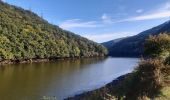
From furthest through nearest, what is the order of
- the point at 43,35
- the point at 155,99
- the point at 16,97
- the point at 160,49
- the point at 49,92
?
the point at 43,35 → the point at 49,92 → the point at 16,97 → the point at 160,49 → the point at 155,99

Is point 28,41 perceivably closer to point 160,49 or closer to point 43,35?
point 43,35

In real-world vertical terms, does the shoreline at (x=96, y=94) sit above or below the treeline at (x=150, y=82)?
below

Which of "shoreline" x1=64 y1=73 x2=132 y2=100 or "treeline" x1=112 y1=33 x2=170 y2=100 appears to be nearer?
"treeline" x1=112 y1=33 x2=170 y2=100

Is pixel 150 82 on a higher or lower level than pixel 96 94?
higher

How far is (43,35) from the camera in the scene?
182 m

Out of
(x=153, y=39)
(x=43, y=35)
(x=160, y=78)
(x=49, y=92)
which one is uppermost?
(x=43, y=35)

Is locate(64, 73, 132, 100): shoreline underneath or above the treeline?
underneath

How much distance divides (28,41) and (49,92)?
106 metres

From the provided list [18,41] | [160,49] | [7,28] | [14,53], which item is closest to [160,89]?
[160,49]

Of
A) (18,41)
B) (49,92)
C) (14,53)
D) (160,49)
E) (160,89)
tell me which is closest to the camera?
(160,89)

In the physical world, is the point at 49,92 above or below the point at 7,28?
below

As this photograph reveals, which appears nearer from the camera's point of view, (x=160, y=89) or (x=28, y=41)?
(x=160, y=89)

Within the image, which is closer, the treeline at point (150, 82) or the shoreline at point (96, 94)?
the treeline at point (150, 82)

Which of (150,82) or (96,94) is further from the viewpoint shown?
(96,94)
